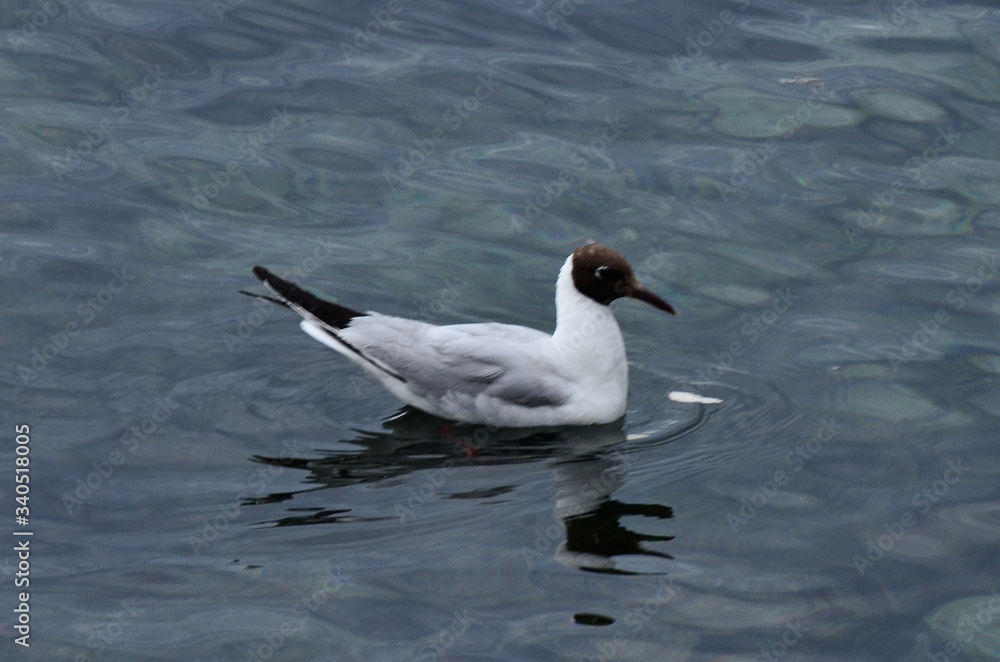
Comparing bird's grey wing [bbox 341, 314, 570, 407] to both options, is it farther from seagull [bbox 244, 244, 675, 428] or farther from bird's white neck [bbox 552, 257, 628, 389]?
bird's white neck [bbox 552, 257, 628, 389]

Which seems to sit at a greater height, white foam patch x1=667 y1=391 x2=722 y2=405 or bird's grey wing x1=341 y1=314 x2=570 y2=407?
bird's grey wing x1=341 y1=314 x2=570 y2=407

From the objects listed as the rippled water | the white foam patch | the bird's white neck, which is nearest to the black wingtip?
the rippled water

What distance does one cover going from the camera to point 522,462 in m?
8.90

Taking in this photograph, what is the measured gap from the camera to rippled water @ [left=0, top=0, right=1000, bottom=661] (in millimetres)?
7574

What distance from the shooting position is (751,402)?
9.61 meters

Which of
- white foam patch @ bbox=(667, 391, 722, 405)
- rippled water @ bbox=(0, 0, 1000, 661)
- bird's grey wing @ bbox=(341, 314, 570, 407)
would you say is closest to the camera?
rippled water @ bbox=(0, 0, 1000, 661)

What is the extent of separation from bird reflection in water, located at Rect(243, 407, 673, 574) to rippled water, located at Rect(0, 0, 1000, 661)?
0.03 meters

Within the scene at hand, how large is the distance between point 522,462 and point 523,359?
80 centimetres

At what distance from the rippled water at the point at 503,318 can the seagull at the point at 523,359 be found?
210 mm

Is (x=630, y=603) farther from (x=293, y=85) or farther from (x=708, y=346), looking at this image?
(x=293, y=85)

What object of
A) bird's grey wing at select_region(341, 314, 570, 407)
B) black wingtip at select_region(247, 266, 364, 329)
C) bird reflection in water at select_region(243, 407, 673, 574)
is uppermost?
black wingtip at select_region(247, 266, 364, 329)

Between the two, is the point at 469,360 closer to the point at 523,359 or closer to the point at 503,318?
the point at 523,359

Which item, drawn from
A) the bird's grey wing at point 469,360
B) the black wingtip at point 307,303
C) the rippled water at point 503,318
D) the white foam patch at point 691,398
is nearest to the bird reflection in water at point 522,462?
the rippled water at point 503,318

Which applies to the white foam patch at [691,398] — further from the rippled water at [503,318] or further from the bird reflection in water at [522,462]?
the bird reflection in water at [522,462]
